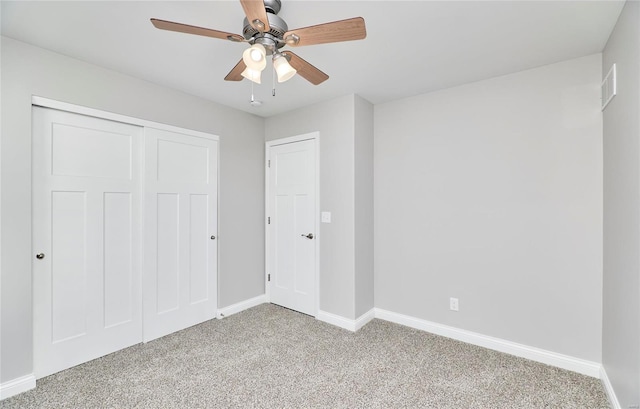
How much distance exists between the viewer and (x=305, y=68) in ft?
5.90

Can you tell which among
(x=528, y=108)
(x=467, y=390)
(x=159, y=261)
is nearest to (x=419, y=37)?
(x=528, y=108)

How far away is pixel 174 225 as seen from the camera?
2941 millimetres

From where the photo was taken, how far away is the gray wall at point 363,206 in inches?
119

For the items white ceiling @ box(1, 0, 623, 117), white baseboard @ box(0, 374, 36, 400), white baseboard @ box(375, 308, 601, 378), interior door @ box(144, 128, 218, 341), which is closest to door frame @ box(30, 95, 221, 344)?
interior door @ box(144, 128, 218, 341)

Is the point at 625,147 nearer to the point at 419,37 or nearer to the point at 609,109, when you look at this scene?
the point at 609,109

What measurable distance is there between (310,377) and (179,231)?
6.20 ft

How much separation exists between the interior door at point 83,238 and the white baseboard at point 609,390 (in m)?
3.60

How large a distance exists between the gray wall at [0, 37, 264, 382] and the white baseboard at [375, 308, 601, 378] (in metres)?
1.87

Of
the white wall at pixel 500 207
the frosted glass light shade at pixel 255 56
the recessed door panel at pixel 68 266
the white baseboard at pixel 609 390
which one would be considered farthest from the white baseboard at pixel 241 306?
the white baseboard at pixel 609 390

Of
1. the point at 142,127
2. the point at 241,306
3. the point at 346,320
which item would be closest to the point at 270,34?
the point at 142,127

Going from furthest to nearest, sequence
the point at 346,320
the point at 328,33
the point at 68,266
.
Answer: the point at 346,320, the point at 68,266, the point at 328,33

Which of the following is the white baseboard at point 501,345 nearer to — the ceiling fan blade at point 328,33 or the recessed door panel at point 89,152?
the ceiling fan blade at point 328,33

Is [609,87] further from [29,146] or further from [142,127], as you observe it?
[29,146]

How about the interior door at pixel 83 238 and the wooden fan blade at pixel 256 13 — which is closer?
the wooden fan blade at pixel 256 13
